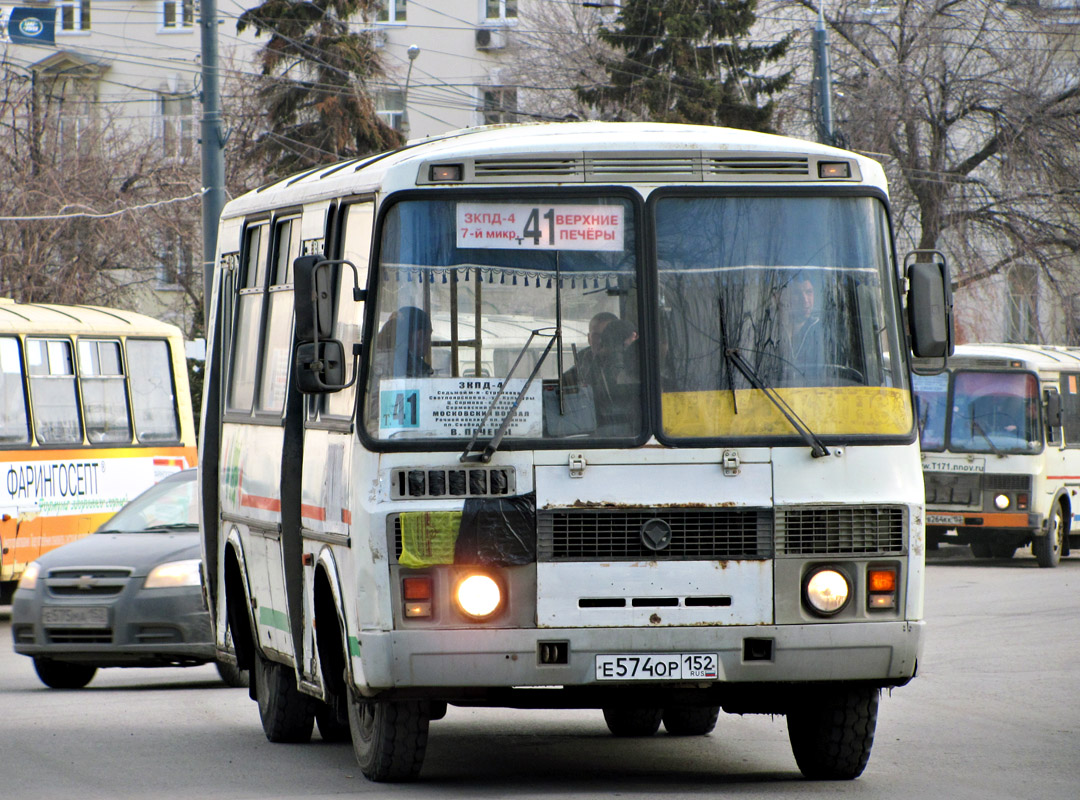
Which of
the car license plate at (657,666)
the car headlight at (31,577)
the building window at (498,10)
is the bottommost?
the car headlight at (31,577)

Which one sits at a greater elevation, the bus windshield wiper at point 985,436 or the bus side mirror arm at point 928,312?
the bus side mirror arm at point 928,312

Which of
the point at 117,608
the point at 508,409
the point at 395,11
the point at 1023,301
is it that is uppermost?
the point at 395,11

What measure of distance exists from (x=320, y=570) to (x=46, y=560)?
551 cm

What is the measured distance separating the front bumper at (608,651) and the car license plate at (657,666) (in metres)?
0.02

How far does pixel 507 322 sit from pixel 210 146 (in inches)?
608

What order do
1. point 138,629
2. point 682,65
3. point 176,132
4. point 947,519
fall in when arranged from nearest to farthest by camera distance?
point 138,629
point 947,519
point 682,65
point 176,132

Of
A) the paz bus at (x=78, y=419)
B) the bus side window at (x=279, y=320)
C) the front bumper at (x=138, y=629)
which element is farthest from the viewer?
the paz bus at (x=78, y=419)

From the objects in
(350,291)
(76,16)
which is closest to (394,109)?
(76,16)

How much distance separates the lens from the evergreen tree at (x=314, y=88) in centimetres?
3947

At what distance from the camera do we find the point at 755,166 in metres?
7.89

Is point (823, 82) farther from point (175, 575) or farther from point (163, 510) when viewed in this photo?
point (175, 575)

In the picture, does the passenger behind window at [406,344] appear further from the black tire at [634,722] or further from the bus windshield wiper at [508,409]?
the black tire at [634,722]

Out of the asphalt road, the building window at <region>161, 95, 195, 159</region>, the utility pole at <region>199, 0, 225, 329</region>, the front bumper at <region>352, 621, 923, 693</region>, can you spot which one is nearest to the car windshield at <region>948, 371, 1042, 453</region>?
the utility pole at <region>199, 0, 225, 329</region>

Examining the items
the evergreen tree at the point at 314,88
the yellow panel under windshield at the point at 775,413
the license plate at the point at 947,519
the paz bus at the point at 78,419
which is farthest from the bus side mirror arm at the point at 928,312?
the evergreen tree at the point at 314,88
